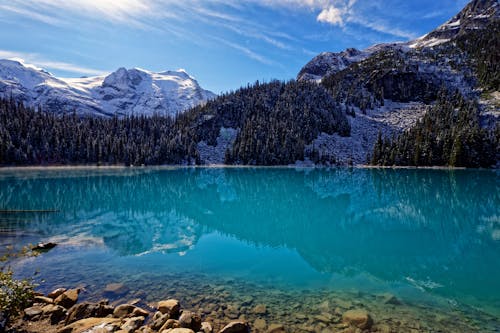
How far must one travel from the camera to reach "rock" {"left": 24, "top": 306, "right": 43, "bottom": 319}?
472 inches

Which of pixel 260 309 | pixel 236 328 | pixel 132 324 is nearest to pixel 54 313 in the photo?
pixel 132 324

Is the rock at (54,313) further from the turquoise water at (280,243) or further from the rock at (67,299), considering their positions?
the turquoise water at (280,243)

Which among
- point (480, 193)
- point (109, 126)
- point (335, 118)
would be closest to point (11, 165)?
point (109, 126)

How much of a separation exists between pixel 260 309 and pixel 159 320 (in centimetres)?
464

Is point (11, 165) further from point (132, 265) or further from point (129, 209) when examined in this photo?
point (132, 265)

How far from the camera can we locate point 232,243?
26.1 m

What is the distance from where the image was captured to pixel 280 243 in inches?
1021

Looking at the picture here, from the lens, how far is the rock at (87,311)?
1211cm

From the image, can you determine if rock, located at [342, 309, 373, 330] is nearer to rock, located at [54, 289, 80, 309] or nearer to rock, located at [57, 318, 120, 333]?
rock, located at [57, 318, 120, 333]

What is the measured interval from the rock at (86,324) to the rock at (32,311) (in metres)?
2.24

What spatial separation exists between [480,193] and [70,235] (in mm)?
63411

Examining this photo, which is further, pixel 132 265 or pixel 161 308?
pixel 132 265

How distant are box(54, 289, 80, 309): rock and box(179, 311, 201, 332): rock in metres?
5.84

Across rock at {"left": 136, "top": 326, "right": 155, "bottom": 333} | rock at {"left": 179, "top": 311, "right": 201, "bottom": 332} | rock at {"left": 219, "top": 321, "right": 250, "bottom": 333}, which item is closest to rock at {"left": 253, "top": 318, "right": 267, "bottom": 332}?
rock at {"left": 219, "top": 321, "right": 250, "bottom": 333}
